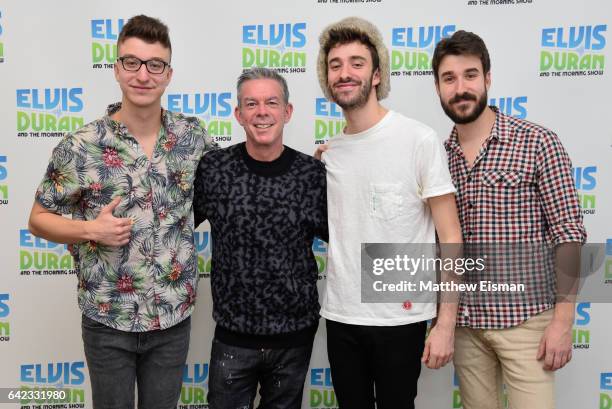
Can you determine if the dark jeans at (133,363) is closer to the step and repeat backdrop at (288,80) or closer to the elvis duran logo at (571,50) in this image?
the step and repeat backdrop at (288,80)

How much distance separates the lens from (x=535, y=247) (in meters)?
1.57

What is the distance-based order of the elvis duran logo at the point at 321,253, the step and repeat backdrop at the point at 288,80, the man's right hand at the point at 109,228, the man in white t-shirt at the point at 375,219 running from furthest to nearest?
the elvis duran logo at the point at 321,253 < the step and repeat backdrop at the point at 288,80 < the man in white t-shirt at the point at 375,219 < the man's right hand at the point at 109,228

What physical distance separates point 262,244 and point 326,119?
98 cm

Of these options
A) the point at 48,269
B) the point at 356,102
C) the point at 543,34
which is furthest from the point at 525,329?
the point at 48,269

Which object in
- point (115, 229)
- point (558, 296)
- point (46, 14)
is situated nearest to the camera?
point (115, 229)

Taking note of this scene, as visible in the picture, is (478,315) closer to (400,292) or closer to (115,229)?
(400,292)

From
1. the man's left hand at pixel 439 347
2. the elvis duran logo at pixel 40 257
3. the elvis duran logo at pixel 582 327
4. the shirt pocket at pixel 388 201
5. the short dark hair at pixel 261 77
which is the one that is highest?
the short dark hair at pixel 261 77

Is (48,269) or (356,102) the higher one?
(356,102)

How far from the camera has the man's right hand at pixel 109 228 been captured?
1.44 metres

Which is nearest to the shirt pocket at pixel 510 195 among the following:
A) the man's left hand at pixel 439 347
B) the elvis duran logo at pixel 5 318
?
the man's left hand at pixel 439 347

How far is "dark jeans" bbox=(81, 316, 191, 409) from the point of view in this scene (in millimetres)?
→ 1531

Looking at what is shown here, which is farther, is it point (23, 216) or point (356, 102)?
point (23, 216)

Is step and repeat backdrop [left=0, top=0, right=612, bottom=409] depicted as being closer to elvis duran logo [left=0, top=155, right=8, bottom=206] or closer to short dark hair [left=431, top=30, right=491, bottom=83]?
elvis duran logo [left=0, top=155, right=8, bottom=206]

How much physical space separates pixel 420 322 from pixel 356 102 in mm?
752
